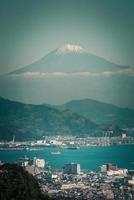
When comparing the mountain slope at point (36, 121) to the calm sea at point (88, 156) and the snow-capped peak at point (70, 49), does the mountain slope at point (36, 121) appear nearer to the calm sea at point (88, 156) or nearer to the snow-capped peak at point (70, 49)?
the calm sea at point (88, 156)

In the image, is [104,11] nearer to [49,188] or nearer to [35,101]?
[35,101]

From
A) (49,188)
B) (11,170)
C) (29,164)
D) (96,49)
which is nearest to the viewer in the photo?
(11,170)

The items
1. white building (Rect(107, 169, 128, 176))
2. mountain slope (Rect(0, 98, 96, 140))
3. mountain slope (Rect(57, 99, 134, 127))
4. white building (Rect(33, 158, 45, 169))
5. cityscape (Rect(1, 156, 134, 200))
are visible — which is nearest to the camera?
cityscape (Rect(1, 156, 134, 200))

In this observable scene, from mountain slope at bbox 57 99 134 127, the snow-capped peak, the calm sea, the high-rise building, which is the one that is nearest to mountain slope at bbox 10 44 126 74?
the snow-capped peak

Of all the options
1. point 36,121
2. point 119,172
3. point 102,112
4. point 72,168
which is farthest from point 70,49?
point 119,172

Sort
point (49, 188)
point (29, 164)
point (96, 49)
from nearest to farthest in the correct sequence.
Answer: point (49, 188) → point (29, 164) → point (96, 49)

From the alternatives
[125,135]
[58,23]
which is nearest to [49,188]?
[125,135]

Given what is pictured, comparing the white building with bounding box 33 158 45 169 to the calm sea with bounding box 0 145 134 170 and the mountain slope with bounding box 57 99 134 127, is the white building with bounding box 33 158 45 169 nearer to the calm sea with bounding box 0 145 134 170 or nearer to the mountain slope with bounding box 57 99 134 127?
the calm sea with bounding box 0 145 134 170
